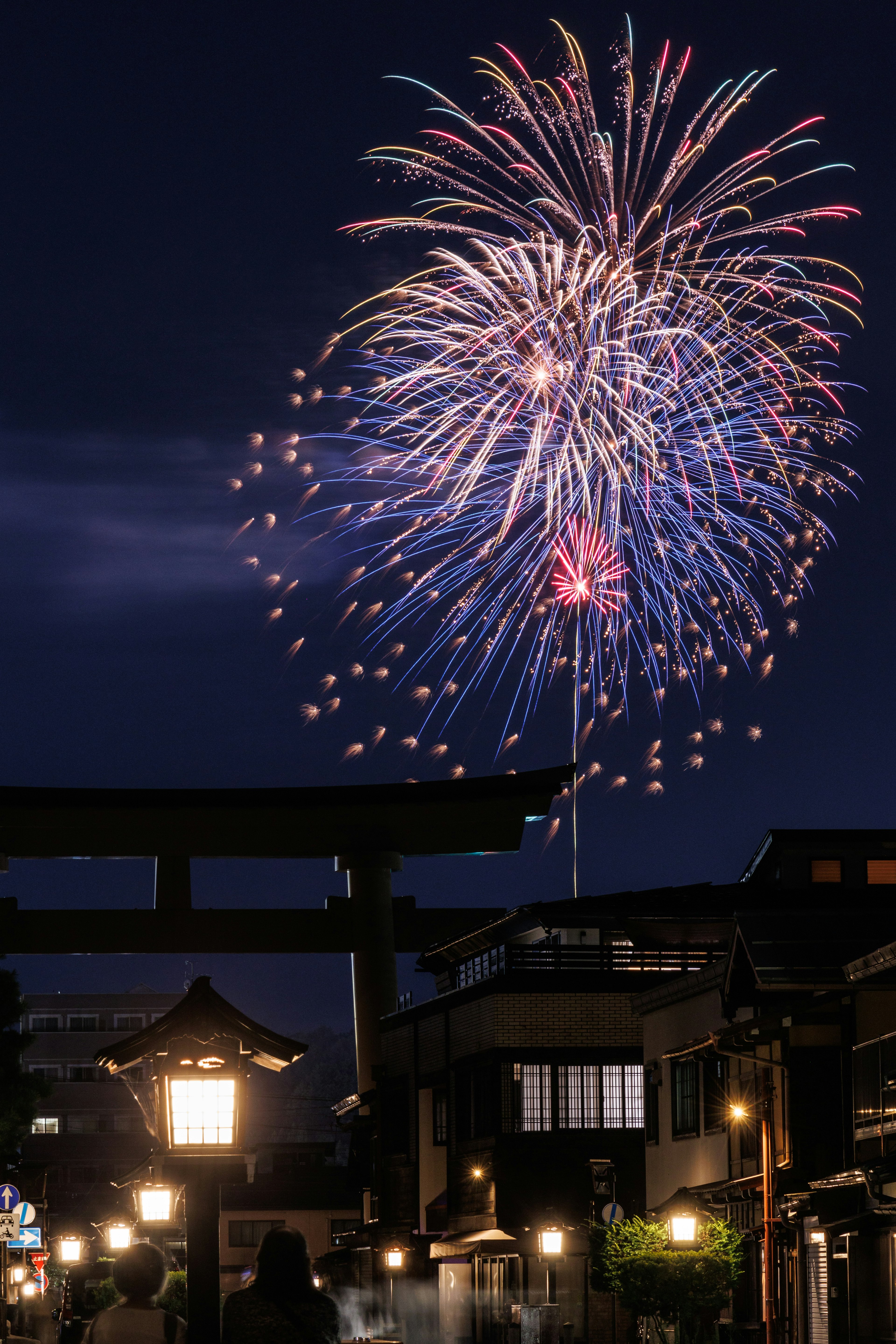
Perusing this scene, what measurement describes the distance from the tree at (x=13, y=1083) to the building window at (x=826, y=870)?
715 inches

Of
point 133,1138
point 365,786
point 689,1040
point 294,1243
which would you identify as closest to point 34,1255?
point 365,786

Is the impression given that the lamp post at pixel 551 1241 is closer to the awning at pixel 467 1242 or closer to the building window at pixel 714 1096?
the awning at pixel 467 1242

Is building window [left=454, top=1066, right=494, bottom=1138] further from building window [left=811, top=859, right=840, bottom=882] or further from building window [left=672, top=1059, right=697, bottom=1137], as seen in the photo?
building window [left=811, top=859, right=840, bottom=882]

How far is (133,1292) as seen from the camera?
316 inches

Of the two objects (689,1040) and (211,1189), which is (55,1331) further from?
(211,1189)

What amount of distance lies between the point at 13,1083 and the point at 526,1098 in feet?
38.6

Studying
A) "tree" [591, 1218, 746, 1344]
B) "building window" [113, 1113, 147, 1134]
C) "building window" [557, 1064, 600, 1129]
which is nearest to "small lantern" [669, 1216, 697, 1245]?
"tree" [591, 1218, 746, 1344]

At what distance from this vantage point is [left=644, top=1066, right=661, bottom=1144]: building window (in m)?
30.1

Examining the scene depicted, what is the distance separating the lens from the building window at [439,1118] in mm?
39375

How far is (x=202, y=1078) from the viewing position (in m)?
10.2

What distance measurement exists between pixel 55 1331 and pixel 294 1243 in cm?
3971

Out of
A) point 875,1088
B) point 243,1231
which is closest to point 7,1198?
point 875,1088

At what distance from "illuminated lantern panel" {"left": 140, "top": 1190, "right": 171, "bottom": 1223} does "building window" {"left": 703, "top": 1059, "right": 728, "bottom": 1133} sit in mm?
9003

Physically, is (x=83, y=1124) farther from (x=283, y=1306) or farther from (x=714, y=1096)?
(x=283, y=1306)
